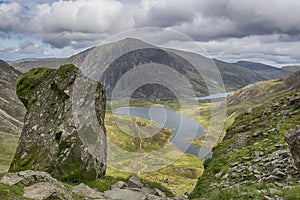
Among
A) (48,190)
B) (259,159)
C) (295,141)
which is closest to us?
(295,141)

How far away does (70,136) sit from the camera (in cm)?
2856

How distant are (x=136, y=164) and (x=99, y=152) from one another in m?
150

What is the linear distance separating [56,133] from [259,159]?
65.2 feet

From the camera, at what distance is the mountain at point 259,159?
14.5 metres

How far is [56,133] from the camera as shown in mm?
29031

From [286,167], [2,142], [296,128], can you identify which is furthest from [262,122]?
[2,142]

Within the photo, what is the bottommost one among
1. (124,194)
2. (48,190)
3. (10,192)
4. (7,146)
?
(7,146)

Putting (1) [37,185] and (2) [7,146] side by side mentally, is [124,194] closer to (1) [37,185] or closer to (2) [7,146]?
(1) [37,185]

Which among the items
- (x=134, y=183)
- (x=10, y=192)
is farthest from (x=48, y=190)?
(x=134, y=183)

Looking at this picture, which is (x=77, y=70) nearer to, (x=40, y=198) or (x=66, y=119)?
(x=66, y=119)

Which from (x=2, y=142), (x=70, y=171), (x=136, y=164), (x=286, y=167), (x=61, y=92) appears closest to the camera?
(x=286, y=167)

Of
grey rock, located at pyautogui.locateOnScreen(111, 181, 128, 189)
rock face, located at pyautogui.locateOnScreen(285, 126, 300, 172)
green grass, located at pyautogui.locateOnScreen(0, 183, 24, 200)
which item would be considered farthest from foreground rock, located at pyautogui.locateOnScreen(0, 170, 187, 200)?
rock face, located at pyautogui.locateOnScreen(285, 126, 300, 172)

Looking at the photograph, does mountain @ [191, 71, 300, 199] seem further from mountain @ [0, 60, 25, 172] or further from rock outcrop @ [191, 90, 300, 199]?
mountain @ [0, 60, 25, 172]

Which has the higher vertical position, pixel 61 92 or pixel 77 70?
pixel 77 70
